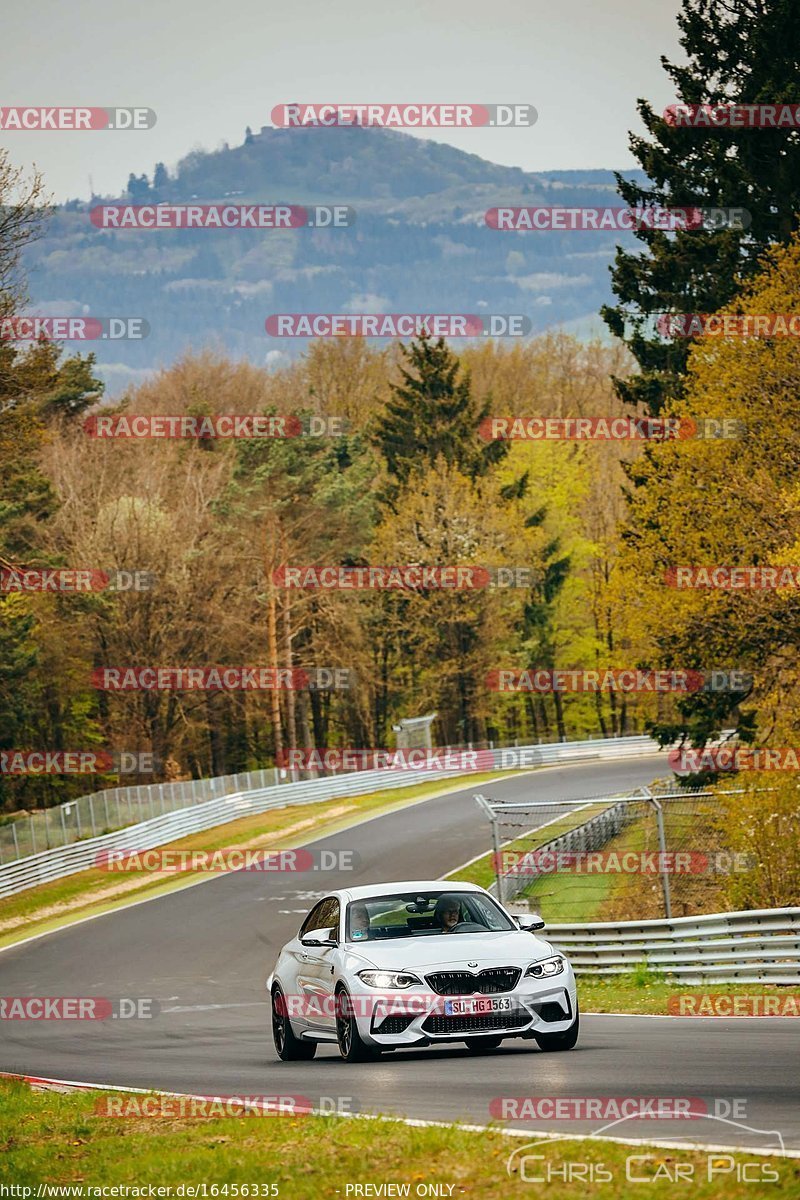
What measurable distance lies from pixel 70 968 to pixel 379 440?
52.8 metres

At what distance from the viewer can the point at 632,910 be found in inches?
1133

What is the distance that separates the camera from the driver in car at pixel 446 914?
42.5 feet

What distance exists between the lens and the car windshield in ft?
42.1

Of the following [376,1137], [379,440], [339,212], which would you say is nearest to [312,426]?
[379,440]

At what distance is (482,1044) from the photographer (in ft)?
41.1

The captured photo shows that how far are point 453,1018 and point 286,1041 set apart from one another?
2493mm

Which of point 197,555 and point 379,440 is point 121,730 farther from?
point 379,440

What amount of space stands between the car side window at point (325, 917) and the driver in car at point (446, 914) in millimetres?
837
